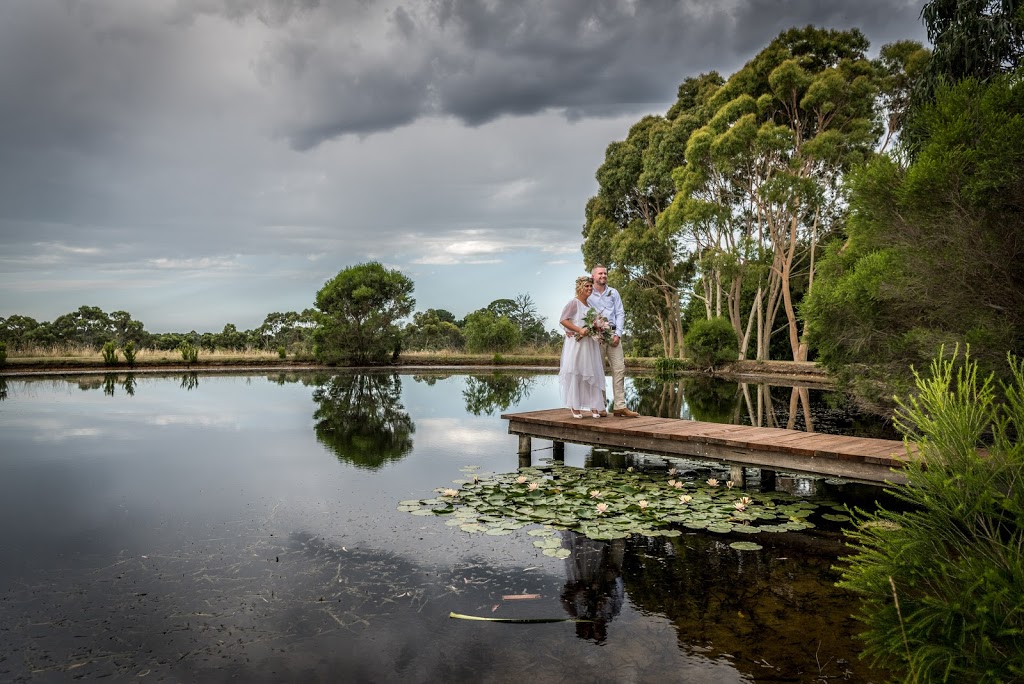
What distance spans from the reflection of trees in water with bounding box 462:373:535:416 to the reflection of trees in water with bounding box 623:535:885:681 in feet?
26.5

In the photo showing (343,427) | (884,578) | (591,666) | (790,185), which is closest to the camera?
(884,578)

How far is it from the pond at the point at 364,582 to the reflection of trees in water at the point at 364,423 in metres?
0.16

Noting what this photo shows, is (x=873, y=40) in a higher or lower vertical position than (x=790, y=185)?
higher

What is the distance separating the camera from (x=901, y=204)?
7.83 meters

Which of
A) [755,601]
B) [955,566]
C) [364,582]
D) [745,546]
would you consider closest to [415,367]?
[745,546]

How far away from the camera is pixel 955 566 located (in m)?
1.89

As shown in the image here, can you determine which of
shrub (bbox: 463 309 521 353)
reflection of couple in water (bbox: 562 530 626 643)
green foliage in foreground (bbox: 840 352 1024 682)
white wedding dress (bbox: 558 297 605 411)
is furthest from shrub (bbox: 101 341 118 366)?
green foliage in foreground (bbox: 840 352 1024 682)

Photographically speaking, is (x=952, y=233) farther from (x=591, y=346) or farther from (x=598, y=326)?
(x=591, y=346)

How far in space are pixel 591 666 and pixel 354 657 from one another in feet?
3.66

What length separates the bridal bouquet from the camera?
7.88 metres

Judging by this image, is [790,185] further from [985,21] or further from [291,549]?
[291,549]

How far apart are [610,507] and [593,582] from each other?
1628 millimetres

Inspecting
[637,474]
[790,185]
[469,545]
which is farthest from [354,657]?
[790,185]

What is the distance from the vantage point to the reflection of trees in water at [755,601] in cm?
307
